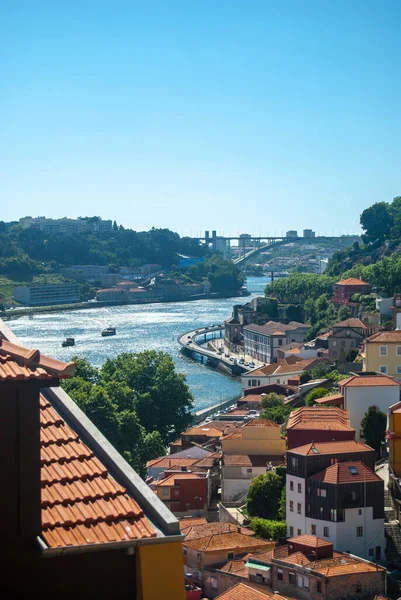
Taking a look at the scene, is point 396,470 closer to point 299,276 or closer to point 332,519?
point 332,519

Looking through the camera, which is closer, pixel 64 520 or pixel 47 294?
pixel 64 520

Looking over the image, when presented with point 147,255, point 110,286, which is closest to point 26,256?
point 110,286

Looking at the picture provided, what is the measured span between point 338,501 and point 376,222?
34.0m

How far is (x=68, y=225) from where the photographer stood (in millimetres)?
84500

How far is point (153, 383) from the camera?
19.0 m

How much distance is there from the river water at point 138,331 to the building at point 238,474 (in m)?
9.55

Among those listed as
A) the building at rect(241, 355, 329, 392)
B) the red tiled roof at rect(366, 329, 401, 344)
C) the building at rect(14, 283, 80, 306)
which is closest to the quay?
the building at rect(241, 355, 329, 392)

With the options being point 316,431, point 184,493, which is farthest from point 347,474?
point 184,493

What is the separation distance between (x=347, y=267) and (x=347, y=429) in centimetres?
3121

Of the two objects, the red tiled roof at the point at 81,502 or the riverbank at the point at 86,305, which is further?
the riverbank at the point at 86,305

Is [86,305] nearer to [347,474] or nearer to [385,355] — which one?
[385,355]

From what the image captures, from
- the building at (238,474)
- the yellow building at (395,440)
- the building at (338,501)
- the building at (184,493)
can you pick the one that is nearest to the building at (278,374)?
the building at (238,474)

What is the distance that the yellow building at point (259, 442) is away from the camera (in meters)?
13.0

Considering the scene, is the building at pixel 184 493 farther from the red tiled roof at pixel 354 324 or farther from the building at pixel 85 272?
the building at pixel 85 272
